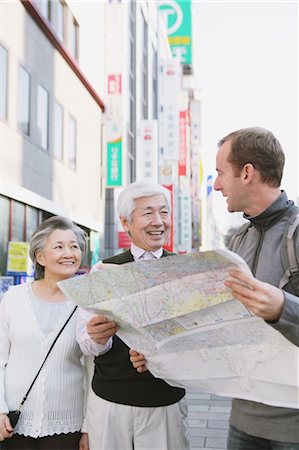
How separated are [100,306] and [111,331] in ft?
1.30

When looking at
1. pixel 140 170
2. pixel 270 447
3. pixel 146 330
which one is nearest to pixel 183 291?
pixel 146 330

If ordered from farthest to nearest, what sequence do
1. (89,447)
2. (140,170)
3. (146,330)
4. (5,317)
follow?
(140,170) → (5,317) → (89,447) → (146,330)

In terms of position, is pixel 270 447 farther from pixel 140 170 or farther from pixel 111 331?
pixel 140 170

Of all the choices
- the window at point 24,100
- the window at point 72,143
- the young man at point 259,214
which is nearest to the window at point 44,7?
the window at point 24,100

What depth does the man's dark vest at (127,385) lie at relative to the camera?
259cm

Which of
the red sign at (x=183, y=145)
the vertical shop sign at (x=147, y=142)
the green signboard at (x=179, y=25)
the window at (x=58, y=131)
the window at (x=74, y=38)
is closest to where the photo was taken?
the window at (x=58, y=131)

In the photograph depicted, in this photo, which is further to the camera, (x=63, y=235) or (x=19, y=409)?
(x=63, y=235)

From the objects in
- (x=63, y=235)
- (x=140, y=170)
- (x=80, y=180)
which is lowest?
(x=63, y=235)

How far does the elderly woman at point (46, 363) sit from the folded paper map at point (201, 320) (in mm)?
1141

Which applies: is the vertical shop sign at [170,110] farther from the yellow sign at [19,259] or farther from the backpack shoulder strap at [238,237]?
the backpack shoulder strap at [238,237]

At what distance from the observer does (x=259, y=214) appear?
Result: 2039mm

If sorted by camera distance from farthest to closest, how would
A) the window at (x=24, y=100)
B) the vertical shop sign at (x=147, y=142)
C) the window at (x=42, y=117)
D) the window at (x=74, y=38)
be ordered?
the vertical shop sign at (x=147, y=142), the window at (x=74, y=38), the window at (x=42, y=117), the window at (x=24, y=100)

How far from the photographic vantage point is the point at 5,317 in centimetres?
304

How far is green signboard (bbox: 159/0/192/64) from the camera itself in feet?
177
